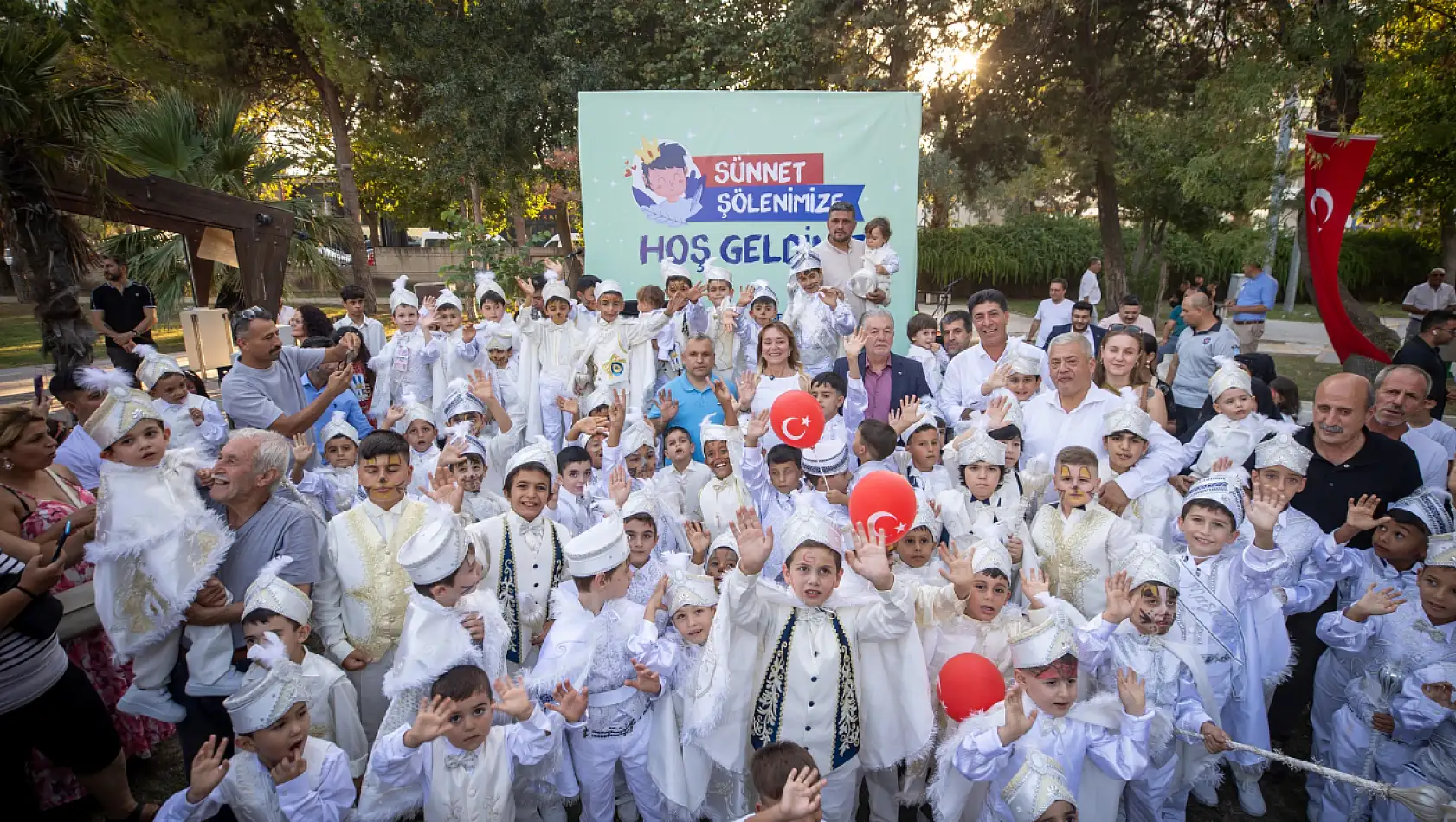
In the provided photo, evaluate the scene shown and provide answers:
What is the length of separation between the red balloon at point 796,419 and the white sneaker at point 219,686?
2.74 m

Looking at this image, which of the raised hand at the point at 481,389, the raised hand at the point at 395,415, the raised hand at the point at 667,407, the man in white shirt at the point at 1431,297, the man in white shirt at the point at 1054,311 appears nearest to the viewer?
the raised hand at the point at 395,415

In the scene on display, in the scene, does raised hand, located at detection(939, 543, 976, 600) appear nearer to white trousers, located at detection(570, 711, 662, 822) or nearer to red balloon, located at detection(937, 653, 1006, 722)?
red balloon, located at detection(937, 653, 1006, 722)

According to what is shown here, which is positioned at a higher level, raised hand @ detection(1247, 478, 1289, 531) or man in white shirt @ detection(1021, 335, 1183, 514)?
man in white shirt @ detection(1021, 335, 1183, 514)

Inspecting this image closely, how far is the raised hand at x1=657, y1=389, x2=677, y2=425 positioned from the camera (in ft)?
18.0

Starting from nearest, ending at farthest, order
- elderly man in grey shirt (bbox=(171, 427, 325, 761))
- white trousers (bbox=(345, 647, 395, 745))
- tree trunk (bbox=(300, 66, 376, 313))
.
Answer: elderly man in grey shirt (bbox=(171, 427, 325, 761)), white trousers (bbox=(345, 647, 395, 745)), tree trunk (bbox=(300, 66, 376, 313))

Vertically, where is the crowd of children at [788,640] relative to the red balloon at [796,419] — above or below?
below

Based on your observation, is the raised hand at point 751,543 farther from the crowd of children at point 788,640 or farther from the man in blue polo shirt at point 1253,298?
the man in blue polo shirt at point 1253,298

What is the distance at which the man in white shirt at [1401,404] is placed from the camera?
4.35 metres

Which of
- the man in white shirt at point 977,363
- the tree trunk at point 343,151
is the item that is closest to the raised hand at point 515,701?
the man in white shirt at point 977,363

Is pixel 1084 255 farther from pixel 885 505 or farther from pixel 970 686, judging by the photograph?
pixel 970 686

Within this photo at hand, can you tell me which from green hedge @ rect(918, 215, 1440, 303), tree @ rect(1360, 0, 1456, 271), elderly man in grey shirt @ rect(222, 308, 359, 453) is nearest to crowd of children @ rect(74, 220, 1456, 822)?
elderly man in grey shirt @ rect(222, 308, 359, 453)

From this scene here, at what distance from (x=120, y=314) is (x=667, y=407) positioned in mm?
7445

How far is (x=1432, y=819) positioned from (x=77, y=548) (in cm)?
533

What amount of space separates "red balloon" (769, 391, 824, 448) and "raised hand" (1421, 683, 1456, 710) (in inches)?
110
